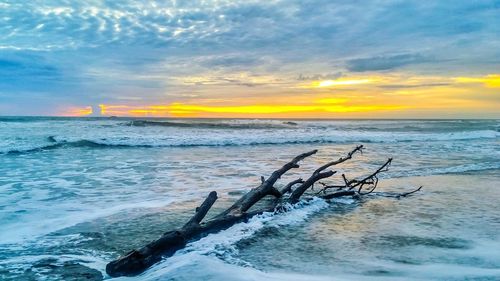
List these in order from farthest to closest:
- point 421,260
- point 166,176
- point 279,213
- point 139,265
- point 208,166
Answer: point 208,166 < point 166,176 < point 279,213 < point 421,260 < point 139,265

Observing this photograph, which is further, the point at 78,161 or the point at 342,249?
the point at 78,161

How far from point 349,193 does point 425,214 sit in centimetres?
184

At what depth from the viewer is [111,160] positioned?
16.6 meters

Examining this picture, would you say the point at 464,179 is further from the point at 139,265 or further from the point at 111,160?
the point at 111,160

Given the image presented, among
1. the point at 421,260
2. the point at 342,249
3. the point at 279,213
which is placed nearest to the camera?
the point at 421,260

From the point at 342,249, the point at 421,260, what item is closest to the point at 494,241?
the point at 421,260

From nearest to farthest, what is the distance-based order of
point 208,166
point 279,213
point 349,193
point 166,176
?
point 279,213 < point 349,193 < point 166,176 < point 208,166

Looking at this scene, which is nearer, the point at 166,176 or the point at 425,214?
the point at 425,214

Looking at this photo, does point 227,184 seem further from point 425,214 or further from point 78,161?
point 78,161

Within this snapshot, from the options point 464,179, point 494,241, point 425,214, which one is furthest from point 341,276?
point 464,179

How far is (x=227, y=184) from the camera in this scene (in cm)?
1066

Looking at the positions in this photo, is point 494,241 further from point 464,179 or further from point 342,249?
point 464,179

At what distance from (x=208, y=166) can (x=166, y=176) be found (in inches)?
112

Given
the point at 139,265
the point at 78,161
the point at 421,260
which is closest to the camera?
the point at 139,265
